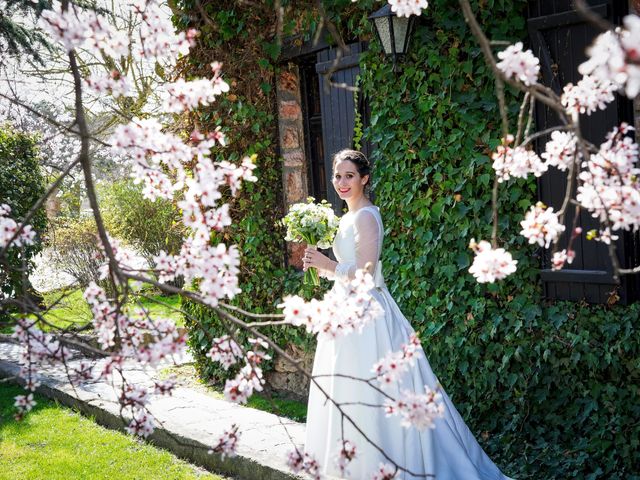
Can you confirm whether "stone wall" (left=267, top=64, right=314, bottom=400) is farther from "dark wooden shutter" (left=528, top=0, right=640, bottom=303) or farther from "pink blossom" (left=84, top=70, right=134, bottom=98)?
"pink blossom" (left=84, top=70, right=134, bottom=98)

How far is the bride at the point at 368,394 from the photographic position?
166 inches

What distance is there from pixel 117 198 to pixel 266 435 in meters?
9.56

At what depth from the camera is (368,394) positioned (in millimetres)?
4301

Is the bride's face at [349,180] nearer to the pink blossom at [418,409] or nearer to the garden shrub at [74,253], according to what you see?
the pink blossom at [418,409]

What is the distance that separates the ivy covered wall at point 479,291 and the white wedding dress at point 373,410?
14.8 inches

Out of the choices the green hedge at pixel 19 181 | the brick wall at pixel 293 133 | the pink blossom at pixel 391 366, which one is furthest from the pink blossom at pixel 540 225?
the green hedge at pixel 19 181

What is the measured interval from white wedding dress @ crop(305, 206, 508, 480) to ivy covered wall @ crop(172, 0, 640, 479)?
377 millimetres

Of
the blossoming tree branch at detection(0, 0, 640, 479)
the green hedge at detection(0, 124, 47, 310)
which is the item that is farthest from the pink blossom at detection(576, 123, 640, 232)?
the green hedge at detection(0, 124, 47, 310)

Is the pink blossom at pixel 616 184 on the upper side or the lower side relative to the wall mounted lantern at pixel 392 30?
lower

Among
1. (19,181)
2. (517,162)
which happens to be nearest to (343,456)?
(517,162)

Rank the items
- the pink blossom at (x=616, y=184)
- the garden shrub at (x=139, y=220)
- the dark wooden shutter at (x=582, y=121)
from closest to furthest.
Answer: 1. the pink blossom at (x=616, y=184)
2. the dark wooden shutter at (x=582, y=121)
3. the garden shrub at (x=139, y=220)

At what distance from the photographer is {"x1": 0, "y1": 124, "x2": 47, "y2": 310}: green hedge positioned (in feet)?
36.2

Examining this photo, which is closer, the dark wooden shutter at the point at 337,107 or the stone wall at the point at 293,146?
the dark wooden shutter at the point at 337,107

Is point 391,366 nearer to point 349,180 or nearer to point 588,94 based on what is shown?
point 588,94
